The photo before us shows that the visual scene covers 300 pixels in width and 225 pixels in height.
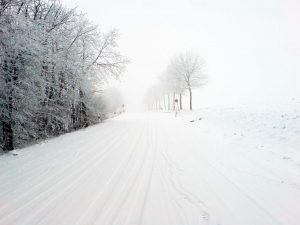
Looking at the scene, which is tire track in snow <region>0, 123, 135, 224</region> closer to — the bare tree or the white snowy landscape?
the white snowy landscape

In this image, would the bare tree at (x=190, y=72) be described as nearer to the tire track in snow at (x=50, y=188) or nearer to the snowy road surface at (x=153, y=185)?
the snowy road surface at (x=153, y=185)

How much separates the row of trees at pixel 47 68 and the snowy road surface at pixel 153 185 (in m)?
3.18

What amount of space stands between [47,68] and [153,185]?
43.4 ft

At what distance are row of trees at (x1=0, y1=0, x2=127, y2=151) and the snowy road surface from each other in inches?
125

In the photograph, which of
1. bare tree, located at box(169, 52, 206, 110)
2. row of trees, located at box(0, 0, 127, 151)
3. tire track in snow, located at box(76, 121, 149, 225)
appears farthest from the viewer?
bare tree, located at box(169, 52, 206, 110)

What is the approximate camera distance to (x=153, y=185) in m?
6.98

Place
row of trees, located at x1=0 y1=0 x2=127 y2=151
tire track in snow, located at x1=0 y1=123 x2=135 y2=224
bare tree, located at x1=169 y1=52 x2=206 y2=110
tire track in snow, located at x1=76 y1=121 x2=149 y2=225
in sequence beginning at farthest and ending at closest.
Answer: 1. bare tree, located at x1=169 y1=52 x2=206 y2=110
2. row of trees, located at x1=0 y1=0 x2=127 y2=151
3. tire track in snow, located at x1=0 y1=123 x2=135 y2=224
4. tire track in snow, located at x1=76 y1=121 x2=149 y2=225

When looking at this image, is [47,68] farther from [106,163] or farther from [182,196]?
A: [182,196]

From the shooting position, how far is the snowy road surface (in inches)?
205

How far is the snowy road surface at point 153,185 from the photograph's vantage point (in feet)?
17.0

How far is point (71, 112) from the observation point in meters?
22.1

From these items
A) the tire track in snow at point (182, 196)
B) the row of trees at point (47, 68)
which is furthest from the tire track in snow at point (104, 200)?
the row of trees at point (47, 68)

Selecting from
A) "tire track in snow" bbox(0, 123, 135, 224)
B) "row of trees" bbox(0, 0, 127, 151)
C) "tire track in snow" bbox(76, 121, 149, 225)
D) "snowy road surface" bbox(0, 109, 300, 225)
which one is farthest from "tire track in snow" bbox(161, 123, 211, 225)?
"row of trees" bbox(0, 0, 127, 151)

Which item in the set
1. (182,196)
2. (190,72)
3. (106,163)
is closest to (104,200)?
(182,196)
